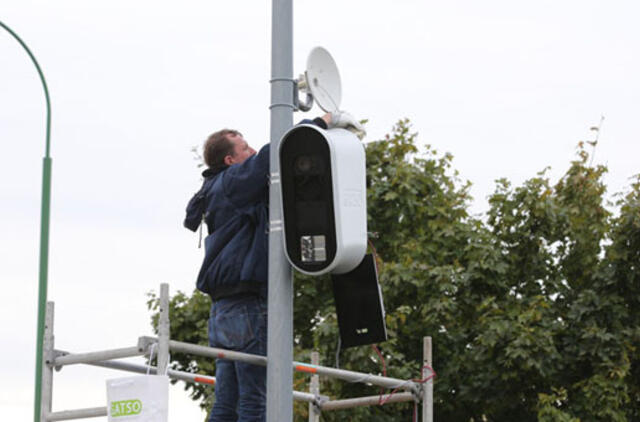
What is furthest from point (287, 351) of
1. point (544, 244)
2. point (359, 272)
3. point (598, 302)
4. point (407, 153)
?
point (407, 153)

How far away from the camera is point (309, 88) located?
17.5 ft

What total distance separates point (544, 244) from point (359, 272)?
37.5 ft

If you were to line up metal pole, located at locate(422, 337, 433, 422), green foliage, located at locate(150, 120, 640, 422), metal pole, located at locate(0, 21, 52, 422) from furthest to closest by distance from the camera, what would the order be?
green foliage, located at locate(150, 120, 640, 422) → metal pole, located at locate(0, 21, 52, 422) → metal pole, located at locate(422, 337, 433, 422)

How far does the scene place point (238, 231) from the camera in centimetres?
539

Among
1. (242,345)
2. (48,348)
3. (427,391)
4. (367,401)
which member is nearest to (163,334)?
(242,345)

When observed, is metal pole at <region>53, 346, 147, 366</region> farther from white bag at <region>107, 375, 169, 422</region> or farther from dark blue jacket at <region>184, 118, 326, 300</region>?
dark blue jacket at <region>184, 118, 326, 300</region>

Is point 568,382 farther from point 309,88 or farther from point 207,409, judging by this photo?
point 309,88

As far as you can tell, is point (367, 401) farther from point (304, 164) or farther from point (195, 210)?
point (304, 164)

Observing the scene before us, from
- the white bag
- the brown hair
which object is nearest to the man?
the brown hair

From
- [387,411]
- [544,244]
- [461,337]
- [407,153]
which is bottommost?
[387,411]

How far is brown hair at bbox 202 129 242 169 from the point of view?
5.59 meters

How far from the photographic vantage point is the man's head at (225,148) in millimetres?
5594

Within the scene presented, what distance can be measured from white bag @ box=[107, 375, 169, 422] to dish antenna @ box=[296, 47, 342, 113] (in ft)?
5.22

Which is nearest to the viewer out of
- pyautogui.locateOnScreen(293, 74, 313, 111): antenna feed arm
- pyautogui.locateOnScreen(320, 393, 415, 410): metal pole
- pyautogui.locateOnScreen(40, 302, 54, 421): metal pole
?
pyautogui.locateOnScreen(293, 74, 313, 111): antenna feed arm
